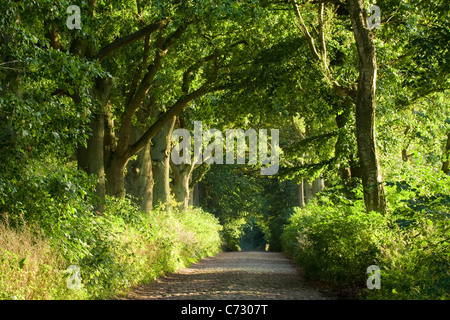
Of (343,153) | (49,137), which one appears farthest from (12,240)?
(343,153)

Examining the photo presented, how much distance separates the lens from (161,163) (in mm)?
22500

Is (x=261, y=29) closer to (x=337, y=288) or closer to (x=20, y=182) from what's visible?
(x=337, y=288)

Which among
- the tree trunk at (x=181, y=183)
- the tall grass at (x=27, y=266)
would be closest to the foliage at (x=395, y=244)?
the tall grass at (x=27, y=266)

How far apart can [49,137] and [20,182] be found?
886 mm

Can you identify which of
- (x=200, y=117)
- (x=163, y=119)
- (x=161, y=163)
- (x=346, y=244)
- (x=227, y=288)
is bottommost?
(x=227, y=288)

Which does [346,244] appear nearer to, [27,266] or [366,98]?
[366,98]

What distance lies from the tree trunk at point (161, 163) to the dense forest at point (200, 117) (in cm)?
8

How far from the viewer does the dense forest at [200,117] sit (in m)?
8.45

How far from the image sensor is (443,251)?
732 cm

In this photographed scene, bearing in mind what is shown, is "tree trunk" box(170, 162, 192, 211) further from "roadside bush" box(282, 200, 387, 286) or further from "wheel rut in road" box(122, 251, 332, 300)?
"roadside bush" box(282, 200, 387, 286)

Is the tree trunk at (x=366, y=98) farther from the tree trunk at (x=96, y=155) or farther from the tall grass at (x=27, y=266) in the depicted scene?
the tall grass at (x=27, y=266)

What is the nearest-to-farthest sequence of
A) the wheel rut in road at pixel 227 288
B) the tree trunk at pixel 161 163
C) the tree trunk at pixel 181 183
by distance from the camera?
the wheel rut in road at pixel 227 288 → the tree trunk at pixel 161 163 → the tree trunk at pixel 181 183

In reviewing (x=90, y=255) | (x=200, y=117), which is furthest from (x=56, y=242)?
(x=200, y=117)

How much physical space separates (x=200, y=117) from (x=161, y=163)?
355 cm
